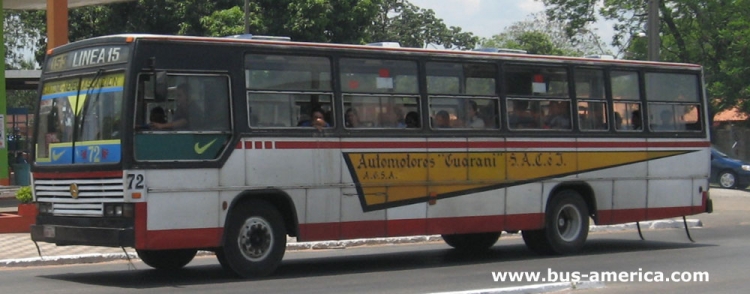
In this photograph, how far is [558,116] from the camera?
16312 millimetres

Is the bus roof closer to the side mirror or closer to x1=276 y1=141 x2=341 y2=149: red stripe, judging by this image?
the side mirror

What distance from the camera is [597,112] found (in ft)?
55.2

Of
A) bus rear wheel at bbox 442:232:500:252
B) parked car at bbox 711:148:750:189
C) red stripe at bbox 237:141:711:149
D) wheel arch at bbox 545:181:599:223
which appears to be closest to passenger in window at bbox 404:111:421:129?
red stripe at bbox 237:141:711:149

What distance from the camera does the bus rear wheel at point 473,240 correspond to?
16.9m

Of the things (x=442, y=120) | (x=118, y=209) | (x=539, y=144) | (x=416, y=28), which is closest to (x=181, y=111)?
(x=118, y=209)

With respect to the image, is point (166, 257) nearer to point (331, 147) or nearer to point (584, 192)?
point (331, 147)

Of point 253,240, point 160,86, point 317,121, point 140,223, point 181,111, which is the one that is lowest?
point 253,240

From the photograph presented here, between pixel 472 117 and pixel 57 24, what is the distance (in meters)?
9.63

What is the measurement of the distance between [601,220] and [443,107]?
11.9ft

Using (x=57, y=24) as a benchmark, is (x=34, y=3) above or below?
above

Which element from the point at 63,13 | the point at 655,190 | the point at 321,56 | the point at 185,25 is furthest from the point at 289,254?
the point at 185,25

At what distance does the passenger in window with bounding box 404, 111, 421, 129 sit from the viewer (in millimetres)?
14453

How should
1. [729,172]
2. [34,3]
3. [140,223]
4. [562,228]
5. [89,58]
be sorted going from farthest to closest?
[729,172] → [34,3] → [562,228] → [89,58] → [140,223]

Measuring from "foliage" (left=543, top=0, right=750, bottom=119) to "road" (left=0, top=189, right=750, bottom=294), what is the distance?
2357 cm
